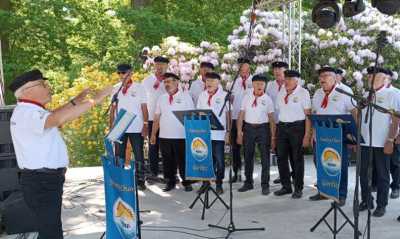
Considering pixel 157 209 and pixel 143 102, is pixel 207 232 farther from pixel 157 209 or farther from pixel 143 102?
pixel 143 102

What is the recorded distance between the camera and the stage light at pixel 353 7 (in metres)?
5.75

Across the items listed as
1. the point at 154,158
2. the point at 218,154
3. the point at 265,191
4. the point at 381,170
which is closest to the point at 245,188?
the point at 265,191

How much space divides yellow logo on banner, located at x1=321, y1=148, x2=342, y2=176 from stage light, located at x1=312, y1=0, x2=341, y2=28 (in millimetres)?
1410

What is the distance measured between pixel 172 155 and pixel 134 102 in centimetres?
102

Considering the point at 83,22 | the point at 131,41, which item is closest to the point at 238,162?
the point at 131,41

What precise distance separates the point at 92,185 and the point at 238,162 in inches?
98.4

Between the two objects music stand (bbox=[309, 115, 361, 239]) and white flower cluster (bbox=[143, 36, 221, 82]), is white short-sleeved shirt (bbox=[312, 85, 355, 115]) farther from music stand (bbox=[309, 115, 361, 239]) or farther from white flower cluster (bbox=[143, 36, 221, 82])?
white flower cluster (bbox=[143, 36, 221, 82])

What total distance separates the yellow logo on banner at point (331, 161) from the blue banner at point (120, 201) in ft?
8.19

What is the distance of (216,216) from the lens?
6.61 meters

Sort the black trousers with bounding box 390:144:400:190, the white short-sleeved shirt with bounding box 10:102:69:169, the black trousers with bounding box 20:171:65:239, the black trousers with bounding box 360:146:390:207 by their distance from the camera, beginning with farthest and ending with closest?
the black trousers with bounding box 390:144:400:190 < the black trousers with bounding box 360:146:390:207 < the black trousers with bounding box 20:171:65:239 < the white short-sleeved shirt with bounding box 10:102:69:169

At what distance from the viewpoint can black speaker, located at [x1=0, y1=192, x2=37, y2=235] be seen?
5.68m

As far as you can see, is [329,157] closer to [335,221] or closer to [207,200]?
[335,221]

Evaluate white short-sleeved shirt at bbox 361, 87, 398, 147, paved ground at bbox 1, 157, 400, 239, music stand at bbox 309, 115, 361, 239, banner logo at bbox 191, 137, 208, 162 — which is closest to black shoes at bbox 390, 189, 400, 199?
paved ground at bbox 1, 157, 400, 239

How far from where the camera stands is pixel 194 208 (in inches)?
280
